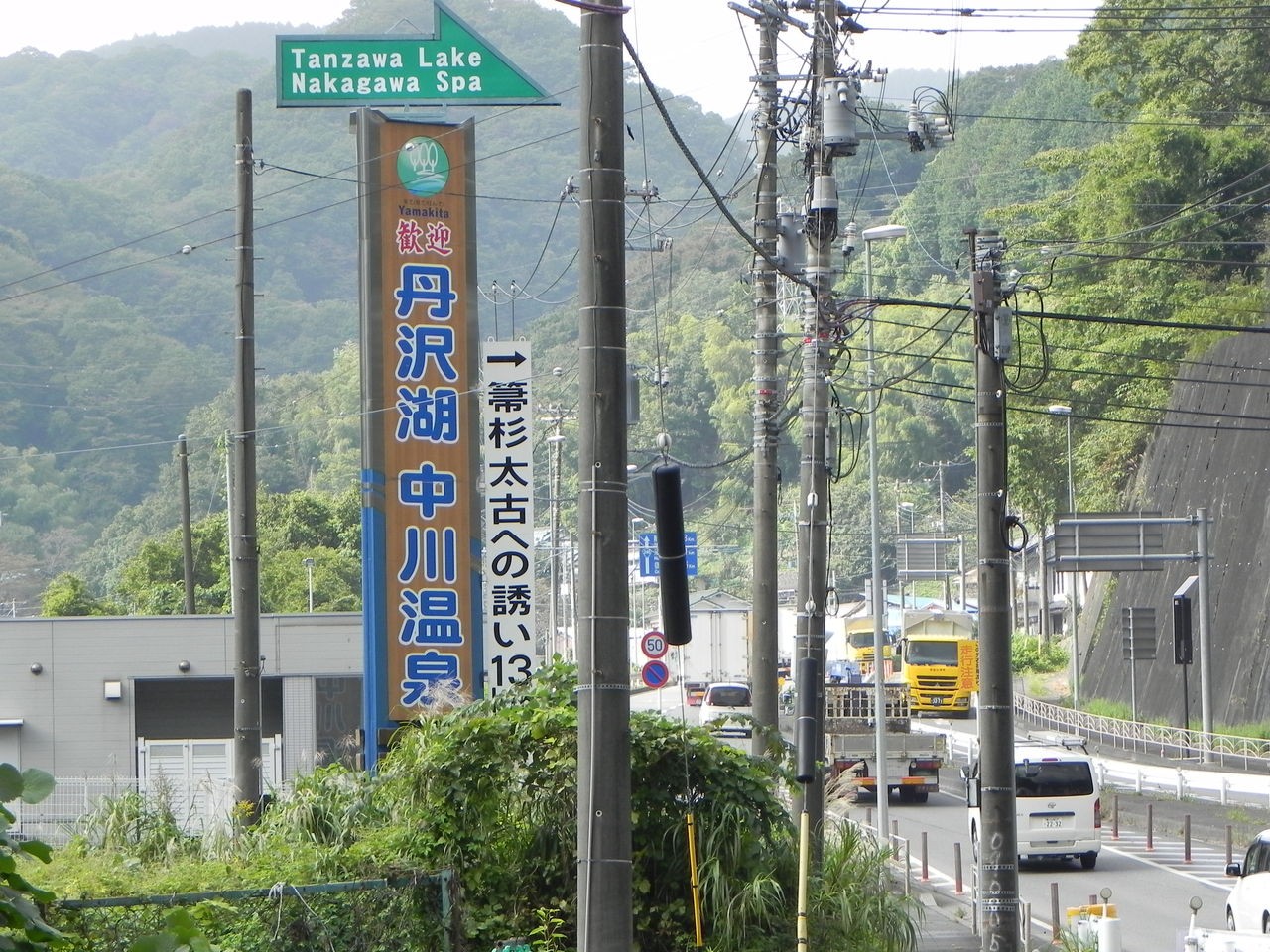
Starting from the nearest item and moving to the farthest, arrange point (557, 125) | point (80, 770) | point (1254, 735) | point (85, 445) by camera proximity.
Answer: point (80, 770) → point (1254, 735) → point (85, 445) → point (557, 125)

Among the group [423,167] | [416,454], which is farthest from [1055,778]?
[423,167]

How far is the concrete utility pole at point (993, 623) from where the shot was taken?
1661 cm

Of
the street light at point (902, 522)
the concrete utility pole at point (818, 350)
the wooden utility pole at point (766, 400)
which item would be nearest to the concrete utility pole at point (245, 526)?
the wooden utility pole at point (766, 400)

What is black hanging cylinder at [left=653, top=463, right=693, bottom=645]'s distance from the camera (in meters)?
9.90

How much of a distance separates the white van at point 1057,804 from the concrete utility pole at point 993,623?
27.4 ft

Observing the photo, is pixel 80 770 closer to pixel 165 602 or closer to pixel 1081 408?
pixel 165 602

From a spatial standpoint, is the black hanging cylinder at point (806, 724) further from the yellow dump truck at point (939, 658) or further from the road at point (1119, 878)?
the yellow dump truck at point (939, 658)

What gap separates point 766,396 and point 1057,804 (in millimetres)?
9211

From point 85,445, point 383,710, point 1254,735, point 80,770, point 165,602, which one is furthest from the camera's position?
point 85,445

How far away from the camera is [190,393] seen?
132 metres

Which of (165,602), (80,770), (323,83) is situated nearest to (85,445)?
(165,602)

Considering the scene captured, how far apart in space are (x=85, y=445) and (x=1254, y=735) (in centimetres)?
10804

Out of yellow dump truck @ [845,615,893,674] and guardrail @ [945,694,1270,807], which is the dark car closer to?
yellow dump truck @ [845,615,893,674]

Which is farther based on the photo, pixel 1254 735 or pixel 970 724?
pixel 970 724
